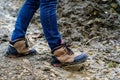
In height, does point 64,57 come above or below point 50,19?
below

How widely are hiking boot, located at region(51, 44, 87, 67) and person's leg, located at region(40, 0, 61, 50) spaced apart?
7 cm

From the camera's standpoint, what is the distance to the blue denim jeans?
9.16ft

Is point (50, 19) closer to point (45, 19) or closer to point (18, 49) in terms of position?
point (45, 19)

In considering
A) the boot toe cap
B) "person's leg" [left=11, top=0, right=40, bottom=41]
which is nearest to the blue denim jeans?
"person's leg" [left=11, top=0, right=40, bottom=41]

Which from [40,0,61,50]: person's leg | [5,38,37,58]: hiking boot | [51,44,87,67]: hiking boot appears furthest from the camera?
[5,38,37,58]: hiking boot

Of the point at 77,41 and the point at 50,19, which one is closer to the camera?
the point at 50,19

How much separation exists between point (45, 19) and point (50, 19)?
0.05 m

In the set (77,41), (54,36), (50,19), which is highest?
(50,19)

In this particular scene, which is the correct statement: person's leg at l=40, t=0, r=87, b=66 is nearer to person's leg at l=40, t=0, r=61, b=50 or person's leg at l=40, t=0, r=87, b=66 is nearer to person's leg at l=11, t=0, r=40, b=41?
person's leg at l=40, t=0, r=61, b=50

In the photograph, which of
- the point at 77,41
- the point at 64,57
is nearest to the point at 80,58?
the point at 64,57

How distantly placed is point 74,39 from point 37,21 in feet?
2.93

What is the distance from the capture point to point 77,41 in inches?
151

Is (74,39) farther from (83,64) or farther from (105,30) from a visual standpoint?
(83,64)

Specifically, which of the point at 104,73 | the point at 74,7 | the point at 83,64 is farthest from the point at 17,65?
the point at 74,7
